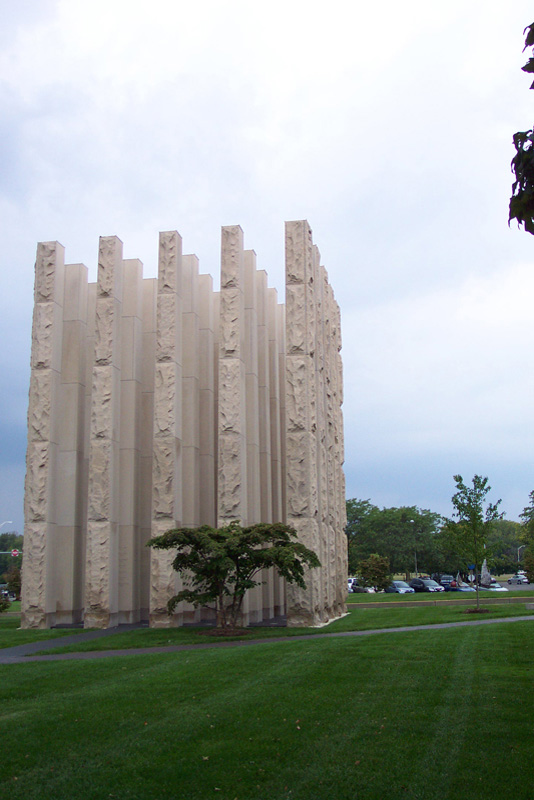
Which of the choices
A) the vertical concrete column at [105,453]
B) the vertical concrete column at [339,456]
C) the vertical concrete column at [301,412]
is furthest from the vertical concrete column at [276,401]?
the vertical concrete column at [105,453]

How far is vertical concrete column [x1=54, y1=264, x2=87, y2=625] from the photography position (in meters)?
25.3

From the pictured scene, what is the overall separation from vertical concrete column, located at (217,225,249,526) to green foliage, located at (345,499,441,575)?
4845 centimetres

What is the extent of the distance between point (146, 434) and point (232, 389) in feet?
17.2

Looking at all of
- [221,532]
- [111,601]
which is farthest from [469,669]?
[111,601]

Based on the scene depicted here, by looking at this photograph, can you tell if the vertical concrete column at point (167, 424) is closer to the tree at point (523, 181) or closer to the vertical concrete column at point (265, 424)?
the vertical concrete column at point (265, 424)

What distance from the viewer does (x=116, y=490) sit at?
25.2 m

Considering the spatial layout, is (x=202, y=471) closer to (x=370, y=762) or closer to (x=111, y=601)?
(x=111, y=601)

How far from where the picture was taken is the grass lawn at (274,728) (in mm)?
6844

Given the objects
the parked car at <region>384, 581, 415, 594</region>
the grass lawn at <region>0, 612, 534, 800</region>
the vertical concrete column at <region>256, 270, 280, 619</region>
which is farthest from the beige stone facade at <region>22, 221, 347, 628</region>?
the parked car at <region>384, 581, 415, 594</region>

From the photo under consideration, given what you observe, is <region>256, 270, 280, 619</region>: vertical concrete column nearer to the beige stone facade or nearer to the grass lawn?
the beige stone facade

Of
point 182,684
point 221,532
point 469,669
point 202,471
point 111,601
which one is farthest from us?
point 202,471

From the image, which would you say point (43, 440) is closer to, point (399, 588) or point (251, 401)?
point (251, 401)

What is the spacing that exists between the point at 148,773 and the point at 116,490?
18442 mm

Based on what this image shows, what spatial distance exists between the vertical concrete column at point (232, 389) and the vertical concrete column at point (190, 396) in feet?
7.43
